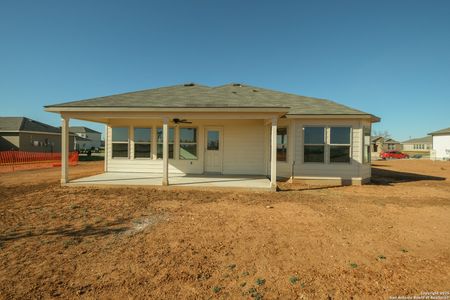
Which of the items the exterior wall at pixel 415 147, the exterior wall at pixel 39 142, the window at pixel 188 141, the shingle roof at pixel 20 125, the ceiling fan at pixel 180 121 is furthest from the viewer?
the exterior wall at pixel 415 147

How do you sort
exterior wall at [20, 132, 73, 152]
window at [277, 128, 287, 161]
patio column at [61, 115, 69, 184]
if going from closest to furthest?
patio column at [61, 115, 69, 184], window at [277, 128, 287, 161], exterior wall at [20, 132, 73, 152]

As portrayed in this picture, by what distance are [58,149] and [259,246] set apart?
119 ft

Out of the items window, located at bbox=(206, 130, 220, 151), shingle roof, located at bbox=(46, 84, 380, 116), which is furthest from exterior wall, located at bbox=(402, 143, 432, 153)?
window, located at bbox=(206, 130, 220, 151)

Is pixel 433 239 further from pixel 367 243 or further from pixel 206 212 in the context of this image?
pixel 206 212

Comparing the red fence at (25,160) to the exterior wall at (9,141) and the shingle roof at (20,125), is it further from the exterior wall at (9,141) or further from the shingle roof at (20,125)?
the shingle roof at (20,125)

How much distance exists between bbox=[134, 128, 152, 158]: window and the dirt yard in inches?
167

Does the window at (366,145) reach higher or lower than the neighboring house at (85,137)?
lower

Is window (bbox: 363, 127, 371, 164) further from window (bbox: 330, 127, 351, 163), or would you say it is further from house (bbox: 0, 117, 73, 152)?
house (bbox: 0, 117, 73, 152)

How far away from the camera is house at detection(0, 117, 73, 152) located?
25188 millimetres

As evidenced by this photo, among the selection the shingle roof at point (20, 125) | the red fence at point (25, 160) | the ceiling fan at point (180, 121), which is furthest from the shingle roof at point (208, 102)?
the shingle roof at point (20, 125)

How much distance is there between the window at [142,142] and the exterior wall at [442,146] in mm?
39373

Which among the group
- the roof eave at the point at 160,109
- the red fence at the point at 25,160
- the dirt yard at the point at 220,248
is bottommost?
the dirt yard at the point at 220,248

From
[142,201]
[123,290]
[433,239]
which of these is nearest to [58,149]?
[142,201]

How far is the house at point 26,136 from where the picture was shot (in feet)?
82.6
